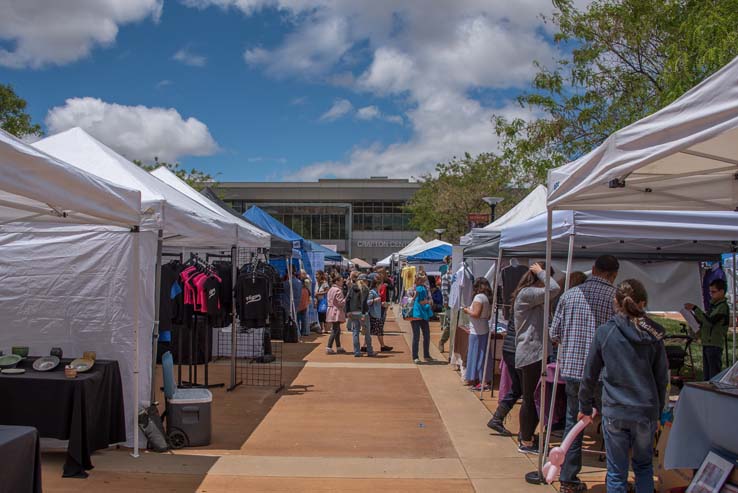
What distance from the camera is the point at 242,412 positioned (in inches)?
336

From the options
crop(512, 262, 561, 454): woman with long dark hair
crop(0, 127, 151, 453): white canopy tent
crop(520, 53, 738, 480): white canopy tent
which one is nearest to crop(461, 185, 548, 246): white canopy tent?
crop(512, 262, 561, 454): woman with long dark hair

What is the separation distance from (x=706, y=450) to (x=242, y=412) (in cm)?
584

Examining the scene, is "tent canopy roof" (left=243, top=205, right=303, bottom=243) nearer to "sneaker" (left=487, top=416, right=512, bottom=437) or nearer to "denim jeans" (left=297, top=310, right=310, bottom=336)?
"denim jeans" (left=297, top=310, right=310, bottom=336)

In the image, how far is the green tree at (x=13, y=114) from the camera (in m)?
21.7

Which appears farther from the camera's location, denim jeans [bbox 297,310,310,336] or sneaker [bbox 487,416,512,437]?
denim jeans [bbox 297,310,310,336]

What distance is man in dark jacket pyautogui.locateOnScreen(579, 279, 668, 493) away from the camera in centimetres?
430

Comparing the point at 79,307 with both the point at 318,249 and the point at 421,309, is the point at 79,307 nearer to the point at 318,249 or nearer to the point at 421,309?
the point at 421,309

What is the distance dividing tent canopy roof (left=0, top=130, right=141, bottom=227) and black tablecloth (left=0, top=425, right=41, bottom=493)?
1.49m

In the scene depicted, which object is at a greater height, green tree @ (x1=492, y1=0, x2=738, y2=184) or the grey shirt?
green tree @ (x1=492, y1=0, x2=738, y2=184)

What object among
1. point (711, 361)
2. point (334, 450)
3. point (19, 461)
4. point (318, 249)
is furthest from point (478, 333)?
point (318, 249)

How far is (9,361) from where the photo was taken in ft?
20.3

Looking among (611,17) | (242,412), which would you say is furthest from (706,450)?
(611,17)

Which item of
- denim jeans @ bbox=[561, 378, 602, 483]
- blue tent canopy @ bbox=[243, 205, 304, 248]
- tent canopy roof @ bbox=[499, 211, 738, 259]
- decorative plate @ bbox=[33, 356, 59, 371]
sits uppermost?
blue tent canopy @ bbox=[243, 205, 304, 248]

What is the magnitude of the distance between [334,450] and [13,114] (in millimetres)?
20478
